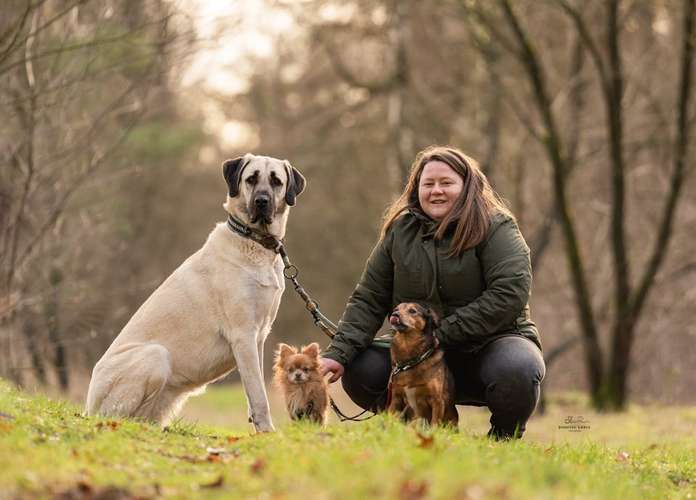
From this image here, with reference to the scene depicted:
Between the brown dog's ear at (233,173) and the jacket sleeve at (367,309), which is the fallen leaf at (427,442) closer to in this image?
the jacket sleeve at (367,309)

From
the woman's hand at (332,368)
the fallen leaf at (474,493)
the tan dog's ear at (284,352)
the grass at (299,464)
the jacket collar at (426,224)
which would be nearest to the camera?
the fallen leaf at (474,493)

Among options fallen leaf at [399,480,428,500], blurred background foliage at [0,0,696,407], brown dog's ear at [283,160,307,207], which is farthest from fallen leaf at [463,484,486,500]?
blurred background foliage at [0,0,696,407]

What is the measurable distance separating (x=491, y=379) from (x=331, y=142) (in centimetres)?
1975

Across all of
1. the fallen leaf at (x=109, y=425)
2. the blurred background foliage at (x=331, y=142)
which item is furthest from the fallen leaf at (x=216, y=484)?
the blurred background foliage at (x=331, y=142)

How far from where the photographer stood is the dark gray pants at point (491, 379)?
6.16 metres

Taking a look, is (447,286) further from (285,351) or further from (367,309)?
(285,351)

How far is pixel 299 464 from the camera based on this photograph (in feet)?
14.1

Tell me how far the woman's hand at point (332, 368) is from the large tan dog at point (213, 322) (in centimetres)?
45

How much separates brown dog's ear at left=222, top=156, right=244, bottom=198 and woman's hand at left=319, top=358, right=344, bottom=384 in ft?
4.46

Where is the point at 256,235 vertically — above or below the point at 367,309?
above

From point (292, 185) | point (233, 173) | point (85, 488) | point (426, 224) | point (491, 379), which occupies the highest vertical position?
point (233, 173)

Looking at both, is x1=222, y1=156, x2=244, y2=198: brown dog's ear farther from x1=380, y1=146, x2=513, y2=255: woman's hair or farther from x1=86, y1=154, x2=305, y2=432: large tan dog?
x1=380, y1=146, x2=513, y2=255: woman's hair

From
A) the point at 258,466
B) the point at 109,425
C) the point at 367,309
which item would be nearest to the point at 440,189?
the point at 367,309

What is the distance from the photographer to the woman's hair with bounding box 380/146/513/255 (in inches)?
251
